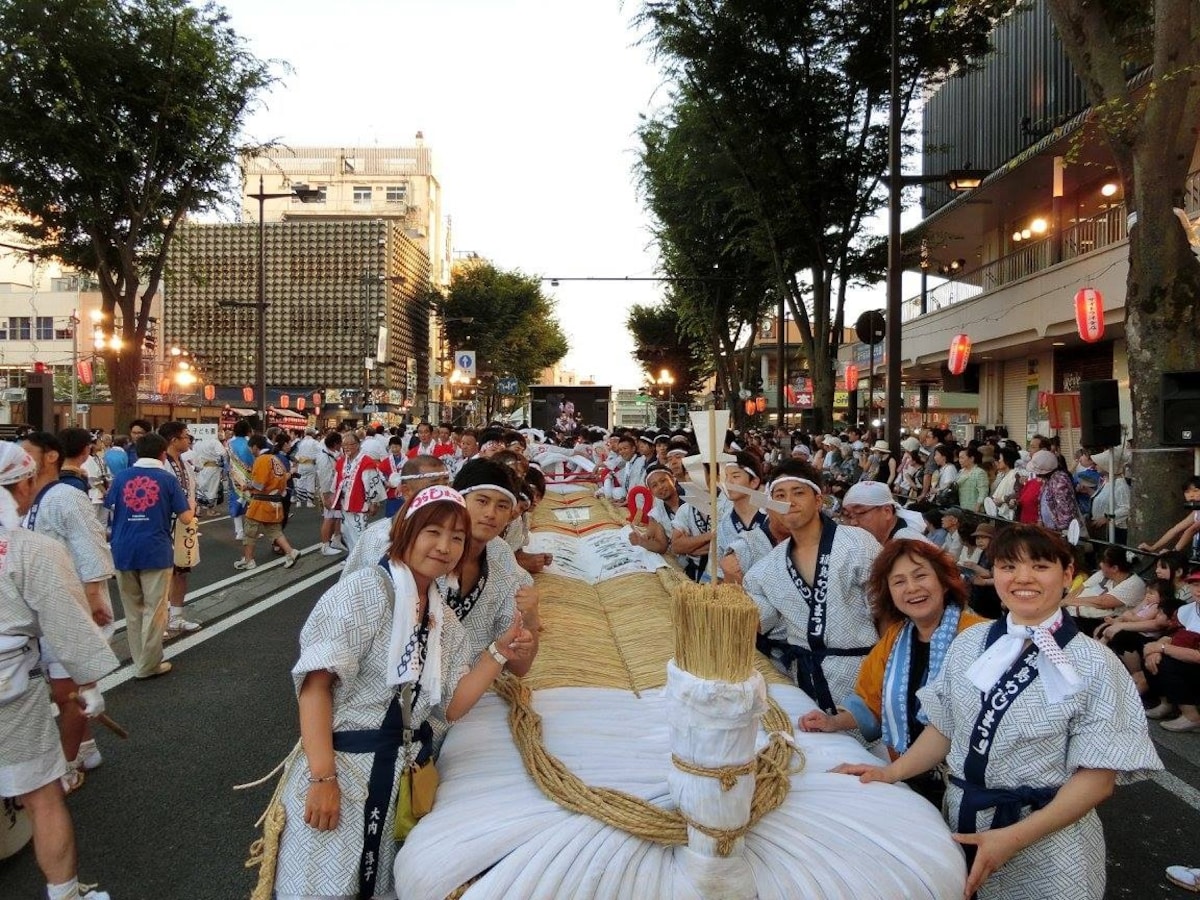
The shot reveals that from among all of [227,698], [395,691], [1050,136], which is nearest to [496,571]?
[395,691]

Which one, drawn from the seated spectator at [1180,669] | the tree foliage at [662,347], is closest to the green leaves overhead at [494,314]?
the tree foliage at [662,347]

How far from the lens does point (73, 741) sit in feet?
12.9

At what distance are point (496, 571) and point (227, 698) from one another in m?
3.73

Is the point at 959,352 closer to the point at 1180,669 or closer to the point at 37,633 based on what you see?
the point at 1180,669

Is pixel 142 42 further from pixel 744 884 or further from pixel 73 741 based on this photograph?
pixel 744 884

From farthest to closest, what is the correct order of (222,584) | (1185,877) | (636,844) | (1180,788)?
1. (222,584)
2. (1180,788)
3. (1185,877)
4. (636,844)

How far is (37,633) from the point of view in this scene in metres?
3.06

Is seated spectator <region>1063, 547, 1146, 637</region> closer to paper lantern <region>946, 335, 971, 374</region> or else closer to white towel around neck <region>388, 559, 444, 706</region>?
white towel around neck <region>388, 559, 444, 706</region>

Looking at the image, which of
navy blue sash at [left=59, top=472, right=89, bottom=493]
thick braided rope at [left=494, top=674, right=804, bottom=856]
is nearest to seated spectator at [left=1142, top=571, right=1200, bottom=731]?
thick braided rope at [left=494, top=674, right=804, bottom=856]

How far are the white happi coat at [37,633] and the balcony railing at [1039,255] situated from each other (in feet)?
32.5

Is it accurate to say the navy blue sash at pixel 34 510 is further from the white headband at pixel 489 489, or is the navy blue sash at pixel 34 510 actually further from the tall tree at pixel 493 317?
the tall tree at pixel 493 317

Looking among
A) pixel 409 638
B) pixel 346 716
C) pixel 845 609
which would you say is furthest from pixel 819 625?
pixel 346 716

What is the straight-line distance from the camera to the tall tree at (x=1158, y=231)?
783 cm

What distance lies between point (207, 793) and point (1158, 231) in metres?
9.18
